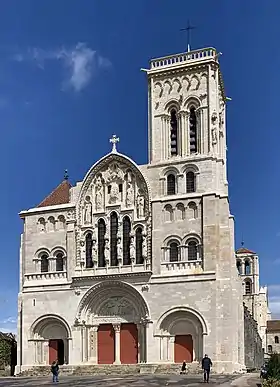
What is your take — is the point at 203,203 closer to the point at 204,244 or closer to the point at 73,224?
the point at 204,244

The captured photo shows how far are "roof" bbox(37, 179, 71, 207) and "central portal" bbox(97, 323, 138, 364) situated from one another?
1030 centimetres

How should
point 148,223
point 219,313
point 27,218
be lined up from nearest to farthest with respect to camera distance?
point 219,313
point 148,223
point 27,218

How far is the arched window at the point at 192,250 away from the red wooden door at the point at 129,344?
6322mm

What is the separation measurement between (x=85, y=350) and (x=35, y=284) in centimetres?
628

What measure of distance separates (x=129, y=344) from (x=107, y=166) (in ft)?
42.3

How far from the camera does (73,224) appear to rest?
5219cm

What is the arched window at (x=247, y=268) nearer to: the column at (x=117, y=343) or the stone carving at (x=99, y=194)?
the stone carving at (x=99, y=194)

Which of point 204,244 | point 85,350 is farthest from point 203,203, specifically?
point 85,350

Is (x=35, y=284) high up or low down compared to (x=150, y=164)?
down

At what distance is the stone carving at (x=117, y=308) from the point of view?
49781mm

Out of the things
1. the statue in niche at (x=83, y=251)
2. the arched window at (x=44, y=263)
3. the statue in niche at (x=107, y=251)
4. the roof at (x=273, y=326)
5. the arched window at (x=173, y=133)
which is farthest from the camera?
the roof at (x=273, y=326)

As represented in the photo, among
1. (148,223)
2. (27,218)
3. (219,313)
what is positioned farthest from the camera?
(27,218)

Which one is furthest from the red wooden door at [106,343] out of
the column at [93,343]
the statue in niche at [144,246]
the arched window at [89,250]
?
the statue in niche at [144,246]

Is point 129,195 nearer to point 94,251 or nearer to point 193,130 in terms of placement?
point 94,251
